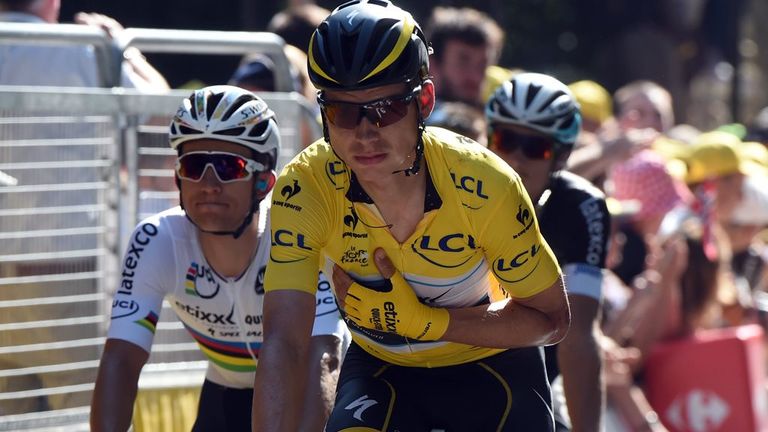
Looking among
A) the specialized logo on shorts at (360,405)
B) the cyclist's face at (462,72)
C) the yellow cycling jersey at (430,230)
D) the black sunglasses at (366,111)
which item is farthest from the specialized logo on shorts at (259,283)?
the cyclist's face at (462,72)

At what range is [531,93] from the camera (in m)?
5.65

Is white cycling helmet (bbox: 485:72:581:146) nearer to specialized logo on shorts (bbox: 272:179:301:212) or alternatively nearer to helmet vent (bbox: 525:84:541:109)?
helmet vent (bbox: 525:84:541:109)

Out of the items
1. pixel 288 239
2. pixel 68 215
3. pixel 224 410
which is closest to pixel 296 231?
pixel 288 239

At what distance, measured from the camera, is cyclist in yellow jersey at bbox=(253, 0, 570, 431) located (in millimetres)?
3877

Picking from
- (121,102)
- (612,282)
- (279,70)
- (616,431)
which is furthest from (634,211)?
(121,102)

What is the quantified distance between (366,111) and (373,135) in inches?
2.9

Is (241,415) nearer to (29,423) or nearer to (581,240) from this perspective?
(29,423)

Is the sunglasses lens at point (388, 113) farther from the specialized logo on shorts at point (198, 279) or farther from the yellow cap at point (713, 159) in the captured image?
the yellow cap at point (713, 159)

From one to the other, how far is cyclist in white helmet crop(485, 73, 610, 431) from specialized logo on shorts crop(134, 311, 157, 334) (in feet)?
4.96

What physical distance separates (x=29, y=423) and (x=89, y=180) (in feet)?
3.75

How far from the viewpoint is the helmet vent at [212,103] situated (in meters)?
5.11

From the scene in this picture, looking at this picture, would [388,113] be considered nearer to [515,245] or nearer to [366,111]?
[366,111]

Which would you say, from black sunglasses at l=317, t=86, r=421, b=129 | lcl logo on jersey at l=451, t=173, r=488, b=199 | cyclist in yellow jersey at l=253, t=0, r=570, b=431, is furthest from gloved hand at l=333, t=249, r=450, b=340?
black sunglasses at l=317, t=86, r=421, b=129

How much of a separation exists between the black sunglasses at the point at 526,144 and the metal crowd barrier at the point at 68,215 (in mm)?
1624
